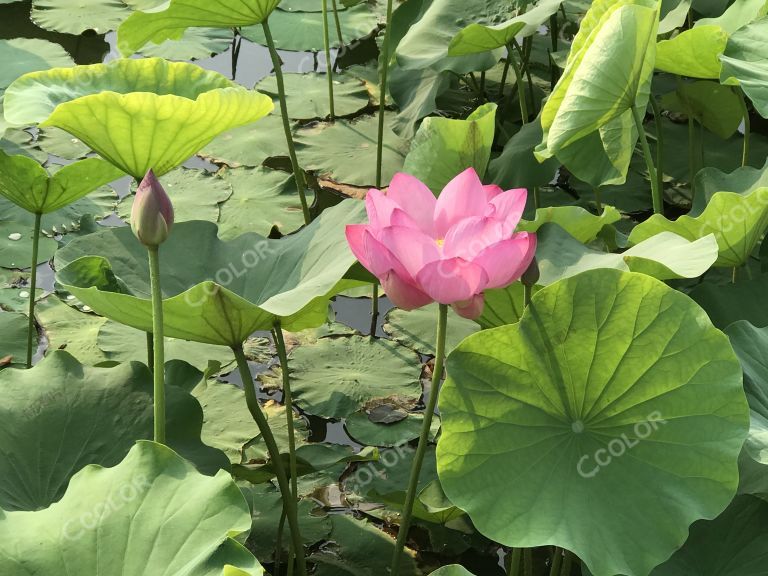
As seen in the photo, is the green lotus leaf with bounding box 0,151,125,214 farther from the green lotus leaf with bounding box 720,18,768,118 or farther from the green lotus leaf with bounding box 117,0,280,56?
the green lotus leaf with bounding box 720,18,768,118

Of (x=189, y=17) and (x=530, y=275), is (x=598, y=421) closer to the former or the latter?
(x=530, y=275)

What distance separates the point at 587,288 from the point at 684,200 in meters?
A: 1.69

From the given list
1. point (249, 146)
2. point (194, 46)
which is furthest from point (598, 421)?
point (194, 46)

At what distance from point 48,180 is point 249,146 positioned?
1.23 m

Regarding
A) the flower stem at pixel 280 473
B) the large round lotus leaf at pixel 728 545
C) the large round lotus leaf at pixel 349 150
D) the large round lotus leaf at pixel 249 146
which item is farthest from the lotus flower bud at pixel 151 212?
the large round lotus leaf at pixel 249 146

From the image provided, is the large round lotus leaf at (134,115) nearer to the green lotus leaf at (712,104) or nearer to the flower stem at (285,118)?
the flower stem at (285,118)

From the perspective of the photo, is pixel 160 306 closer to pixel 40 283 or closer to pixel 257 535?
pixel 257 535

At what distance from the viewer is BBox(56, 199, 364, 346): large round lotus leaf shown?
135 centimetres

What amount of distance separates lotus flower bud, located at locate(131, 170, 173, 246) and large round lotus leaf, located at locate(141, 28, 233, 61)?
→ 8.07 feet

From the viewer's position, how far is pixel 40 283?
101 inches

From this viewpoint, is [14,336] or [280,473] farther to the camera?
[14,336]

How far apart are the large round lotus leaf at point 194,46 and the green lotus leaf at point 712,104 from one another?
5.48ft

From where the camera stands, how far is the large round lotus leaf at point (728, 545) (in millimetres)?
1313

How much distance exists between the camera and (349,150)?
120 inches
